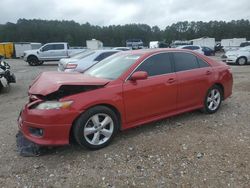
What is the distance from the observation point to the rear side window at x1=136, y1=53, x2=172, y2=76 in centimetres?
503

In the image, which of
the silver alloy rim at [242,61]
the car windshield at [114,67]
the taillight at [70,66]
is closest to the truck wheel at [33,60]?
the taillight at [70,66]

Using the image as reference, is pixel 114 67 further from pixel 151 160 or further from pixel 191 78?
pixel 151 160

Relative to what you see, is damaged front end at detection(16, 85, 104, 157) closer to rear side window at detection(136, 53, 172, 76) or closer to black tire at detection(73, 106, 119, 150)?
black tire at detection(73, 106, 119, 150)

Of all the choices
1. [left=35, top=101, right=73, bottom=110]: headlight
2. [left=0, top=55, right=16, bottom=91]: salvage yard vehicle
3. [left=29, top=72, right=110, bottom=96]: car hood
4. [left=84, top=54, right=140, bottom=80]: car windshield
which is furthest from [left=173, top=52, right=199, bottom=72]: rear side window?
[left=0, top=55, right=16, bottom=91]: salvage yard vehicle

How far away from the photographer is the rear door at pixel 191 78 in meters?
5.41

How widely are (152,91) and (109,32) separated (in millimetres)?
84038

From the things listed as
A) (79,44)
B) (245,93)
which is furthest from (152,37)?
(245,93)

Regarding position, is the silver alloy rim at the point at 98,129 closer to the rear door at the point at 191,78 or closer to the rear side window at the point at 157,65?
the rear side window at the point at 157,65

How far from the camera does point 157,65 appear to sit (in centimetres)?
521

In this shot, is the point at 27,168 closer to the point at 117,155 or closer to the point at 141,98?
the point at 117,155

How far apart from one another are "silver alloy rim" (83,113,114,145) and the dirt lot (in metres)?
0.17

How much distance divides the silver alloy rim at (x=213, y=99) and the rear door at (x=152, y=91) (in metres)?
1.11

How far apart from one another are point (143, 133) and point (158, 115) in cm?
41

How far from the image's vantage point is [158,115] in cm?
509
